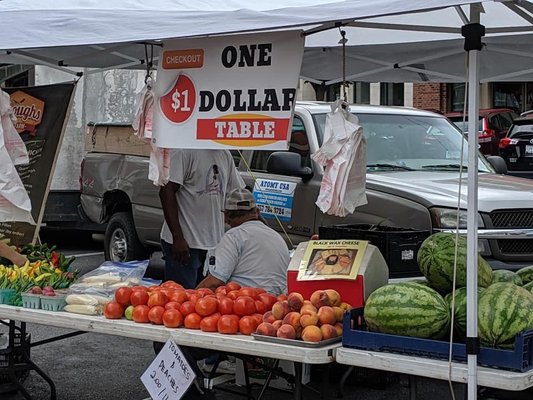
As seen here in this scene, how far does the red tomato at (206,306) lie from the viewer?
14.6 ft

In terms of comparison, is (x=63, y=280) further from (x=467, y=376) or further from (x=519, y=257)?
(x=519, y=257)

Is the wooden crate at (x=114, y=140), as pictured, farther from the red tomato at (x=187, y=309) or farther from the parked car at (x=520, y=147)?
the parked car at (x=520, y=147)

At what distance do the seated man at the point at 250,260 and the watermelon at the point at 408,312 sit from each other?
4.23 feet

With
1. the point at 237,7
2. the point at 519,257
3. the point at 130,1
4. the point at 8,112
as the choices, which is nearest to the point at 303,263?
the point at 237,7

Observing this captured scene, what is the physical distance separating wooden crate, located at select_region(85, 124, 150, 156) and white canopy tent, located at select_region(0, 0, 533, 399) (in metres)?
4.01

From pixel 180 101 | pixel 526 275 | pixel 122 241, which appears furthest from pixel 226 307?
pixel 122 241

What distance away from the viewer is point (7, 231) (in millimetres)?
7262

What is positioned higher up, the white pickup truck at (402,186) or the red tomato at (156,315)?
the white pickup truck at (402,186)

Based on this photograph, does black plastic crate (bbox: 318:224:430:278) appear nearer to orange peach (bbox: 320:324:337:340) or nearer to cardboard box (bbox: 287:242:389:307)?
cardboard box (bbox: 287:242:389:307)

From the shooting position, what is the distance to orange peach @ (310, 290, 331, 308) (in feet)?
14.1

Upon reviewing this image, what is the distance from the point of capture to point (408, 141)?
8438 millimetres

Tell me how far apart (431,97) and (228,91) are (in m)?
19.8

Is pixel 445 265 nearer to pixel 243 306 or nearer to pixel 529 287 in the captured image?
pixel 529 287

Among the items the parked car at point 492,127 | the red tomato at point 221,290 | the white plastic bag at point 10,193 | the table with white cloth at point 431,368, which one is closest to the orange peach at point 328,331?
the table with white cloth at point 431,368
